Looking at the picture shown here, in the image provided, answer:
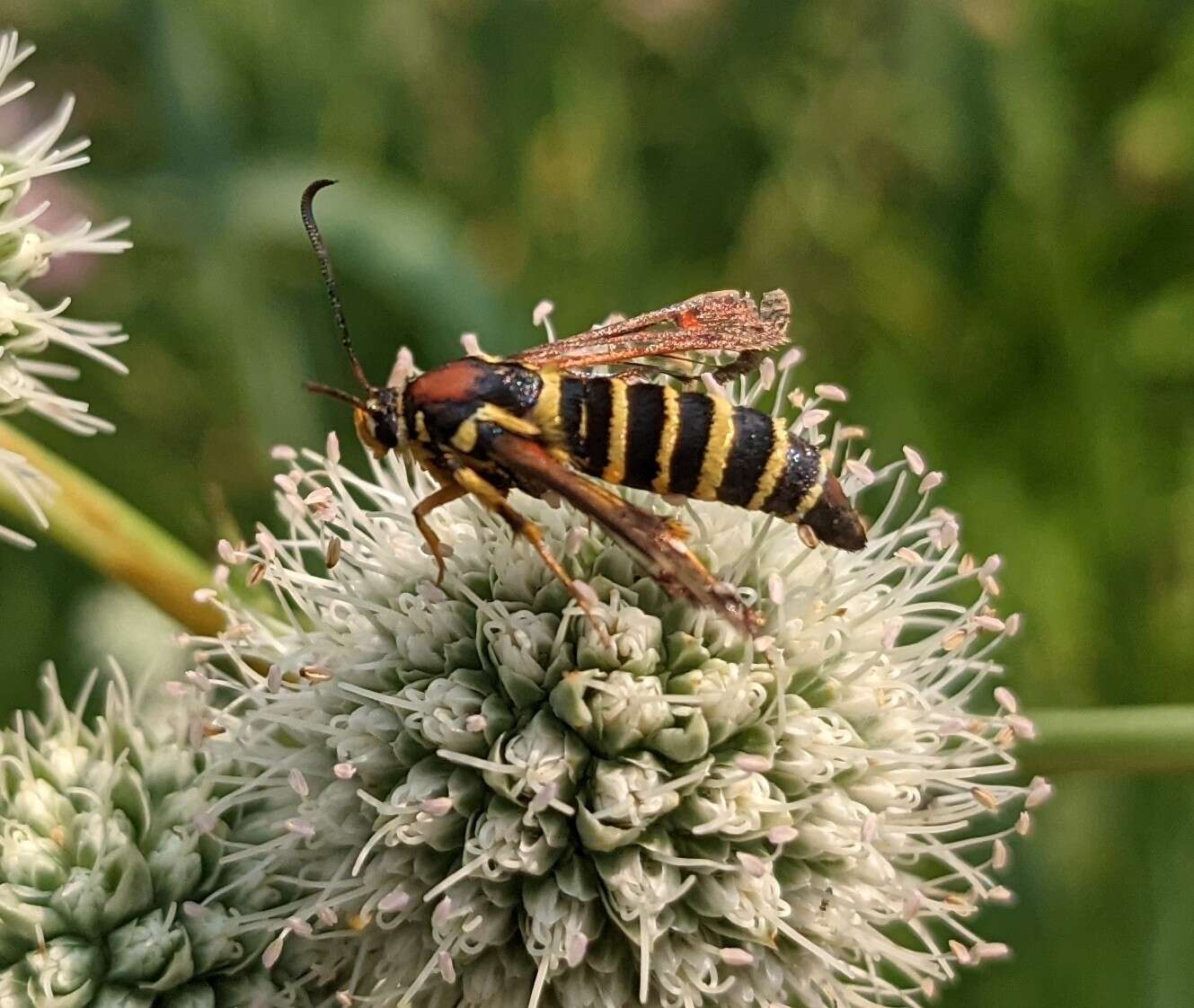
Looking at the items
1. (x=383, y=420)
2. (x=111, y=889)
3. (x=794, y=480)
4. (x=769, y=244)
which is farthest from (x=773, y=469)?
(x=769, y=244)

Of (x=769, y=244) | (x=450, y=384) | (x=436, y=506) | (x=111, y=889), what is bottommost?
(x=111, y=889)

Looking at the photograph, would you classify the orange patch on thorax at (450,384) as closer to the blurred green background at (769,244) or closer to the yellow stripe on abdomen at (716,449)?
the yellow stripe on abdomen at (716,449)

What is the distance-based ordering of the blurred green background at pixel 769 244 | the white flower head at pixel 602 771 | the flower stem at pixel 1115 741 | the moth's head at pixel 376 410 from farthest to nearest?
the blurred green background at pixel 769 244 < the flower stem at pixel 1115 741 < the moth's head at pixel 376 410 < the white flower head at pixel 602 771

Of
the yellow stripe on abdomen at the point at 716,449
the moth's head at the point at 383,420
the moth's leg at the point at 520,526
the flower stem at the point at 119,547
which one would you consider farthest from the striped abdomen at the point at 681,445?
the flower stem at the point at 119,547

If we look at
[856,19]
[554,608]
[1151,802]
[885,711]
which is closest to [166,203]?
[856,19]

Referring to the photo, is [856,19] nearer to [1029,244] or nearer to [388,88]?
[1029,244]

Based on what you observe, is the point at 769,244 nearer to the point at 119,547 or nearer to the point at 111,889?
the point at 119,547

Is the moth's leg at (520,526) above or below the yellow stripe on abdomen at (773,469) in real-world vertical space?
below
